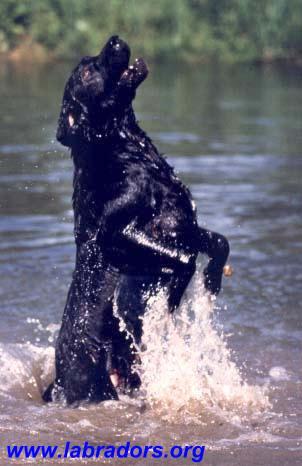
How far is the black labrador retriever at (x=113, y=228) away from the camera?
536cm

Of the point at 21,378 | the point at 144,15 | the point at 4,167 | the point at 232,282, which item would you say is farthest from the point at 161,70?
the point at 21,378

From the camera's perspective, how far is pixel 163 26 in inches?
1107

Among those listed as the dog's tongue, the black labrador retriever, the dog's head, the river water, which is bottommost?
the river water

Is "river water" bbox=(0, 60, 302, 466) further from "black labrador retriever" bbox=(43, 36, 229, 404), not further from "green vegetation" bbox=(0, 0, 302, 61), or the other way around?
"green vegetation" bbox=(0, 0, 302, 61)

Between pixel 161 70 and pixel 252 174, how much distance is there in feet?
43.4

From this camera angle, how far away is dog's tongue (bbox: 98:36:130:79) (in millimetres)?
5281

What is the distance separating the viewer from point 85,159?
216 inches

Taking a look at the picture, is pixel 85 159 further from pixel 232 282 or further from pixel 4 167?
pixel 4 167

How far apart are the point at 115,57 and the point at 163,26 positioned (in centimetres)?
2330

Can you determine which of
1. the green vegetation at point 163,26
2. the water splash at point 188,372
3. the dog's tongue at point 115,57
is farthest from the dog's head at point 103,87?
the green vegetation at point 163,26

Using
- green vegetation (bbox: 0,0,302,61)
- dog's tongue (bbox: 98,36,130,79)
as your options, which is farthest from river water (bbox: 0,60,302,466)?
green vegetation (bbox: 0,0,302,61)

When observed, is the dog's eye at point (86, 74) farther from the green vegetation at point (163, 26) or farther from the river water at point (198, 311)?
the green vegetation at point (163, 26)

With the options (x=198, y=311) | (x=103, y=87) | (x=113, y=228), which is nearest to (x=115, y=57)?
(x=103, y=87)

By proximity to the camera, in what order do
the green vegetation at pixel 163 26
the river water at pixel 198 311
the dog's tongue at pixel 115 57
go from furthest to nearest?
1. the green vegetation at pixel 163 26
2. the river water at pixel 198 311
3. the dog's tongue at pixel 115 57
